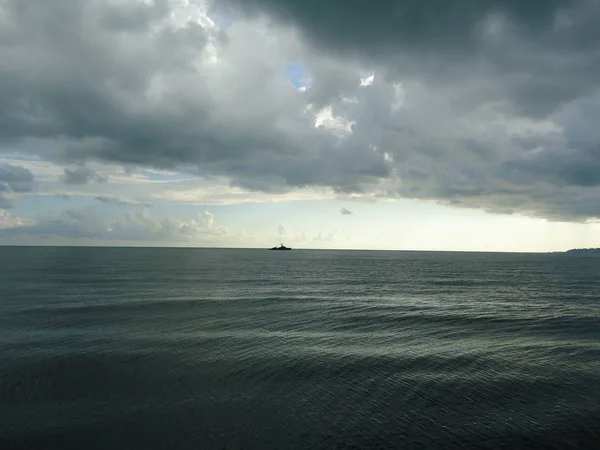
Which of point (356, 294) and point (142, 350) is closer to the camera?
point (142, 350)

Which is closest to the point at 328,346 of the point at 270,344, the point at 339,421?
the point at 270,344

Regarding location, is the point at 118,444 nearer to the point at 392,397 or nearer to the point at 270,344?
the point at 392,397

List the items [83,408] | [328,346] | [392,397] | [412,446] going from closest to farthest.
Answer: [412,446] → [83,408] → [392,397] → [328,346]

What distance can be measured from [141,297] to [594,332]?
6377cm

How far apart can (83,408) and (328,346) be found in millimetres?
19761

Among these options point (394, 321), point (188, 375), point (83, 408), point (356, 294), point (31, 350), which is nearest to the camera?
point (83, 408)

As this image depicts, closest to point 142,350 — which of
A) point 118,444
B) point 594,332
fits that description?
point 118,444

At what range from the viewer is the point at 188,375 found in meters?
27.2

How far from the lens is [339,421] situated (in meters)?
20.3

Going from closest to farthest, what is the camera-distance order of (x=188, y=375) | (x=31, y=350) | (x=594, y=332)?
(x=188, y=375)
(x=31, y=350)
(x=594, y=332)

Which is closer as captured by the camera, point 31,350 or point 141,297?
point 31,350

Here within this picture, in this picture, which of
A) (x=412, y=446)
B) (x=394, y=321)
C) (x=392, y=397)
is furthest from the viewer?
(x=394, y=321)

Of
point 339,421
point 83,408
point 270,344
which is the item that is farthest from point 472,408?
point 83,408

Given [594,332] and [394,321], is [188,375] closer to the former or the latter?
[394,321]
